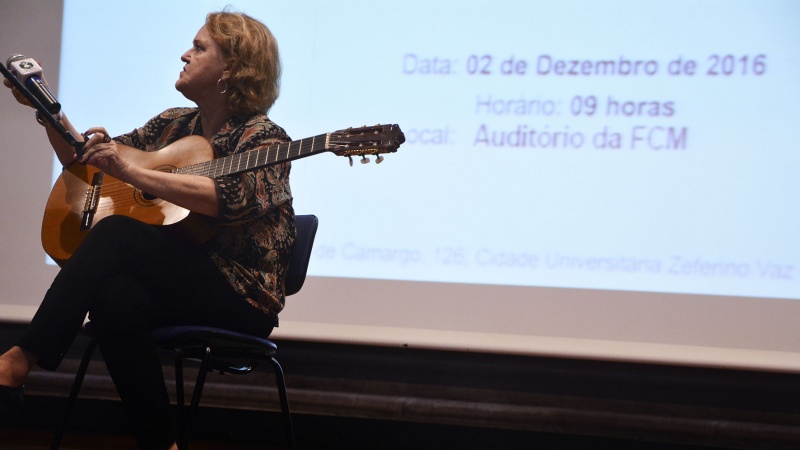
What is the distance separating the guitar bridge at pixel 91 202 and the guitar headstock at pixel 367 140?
1.78ft

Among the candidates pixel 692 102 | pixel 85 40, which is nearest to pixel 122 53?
pixel 85 40

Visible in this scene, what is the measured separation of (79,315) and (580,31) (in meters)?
1.66

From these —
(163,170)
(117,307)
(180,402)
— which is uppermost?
(163,170)

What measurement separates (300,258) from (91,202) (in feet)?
1.52

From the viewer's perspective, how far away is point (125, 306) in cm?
166

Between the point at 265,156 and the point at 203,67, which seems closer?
the point at 265,156

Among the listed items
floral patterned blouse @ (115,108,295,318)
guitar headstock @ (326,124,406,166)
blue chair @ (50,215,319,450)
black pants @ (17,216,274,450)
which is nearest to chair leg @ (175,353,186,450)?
blue chair @ (50,215,319,450)

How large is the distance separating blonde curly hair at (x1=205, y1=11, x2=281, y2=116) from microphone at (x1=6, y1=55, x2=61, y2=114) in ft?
1.34

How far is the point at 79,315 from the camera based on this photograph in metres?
1.64

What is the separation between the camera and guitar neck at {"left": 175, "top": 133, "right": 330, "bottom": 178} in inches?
69.4

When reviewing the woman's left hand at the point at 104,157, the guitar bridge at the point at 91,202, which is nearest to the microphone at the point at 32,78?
the woman's left hand at the point at 104,157

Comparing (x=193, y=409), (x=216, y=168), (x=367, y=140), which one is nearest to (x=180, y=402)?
(x=193, y=409)

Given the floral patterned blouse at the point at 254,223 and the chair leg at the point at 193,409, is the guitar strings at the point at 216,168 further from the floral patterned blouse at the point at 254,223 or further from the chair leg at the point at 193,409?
the chair leg at the point at 193,409

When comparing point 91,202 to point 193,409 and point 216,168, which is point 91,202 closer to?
point 216,168
